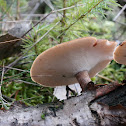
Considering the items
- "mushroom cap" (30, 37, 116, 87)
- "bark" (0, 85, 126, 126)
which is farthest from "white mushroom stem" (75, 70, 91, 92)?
"bark" (0, 85, 126, 126)

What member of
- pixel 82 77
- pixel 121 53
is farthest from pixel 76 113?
pixel 121 53

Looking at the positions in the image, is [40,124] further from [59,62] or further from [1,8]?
[1,8]

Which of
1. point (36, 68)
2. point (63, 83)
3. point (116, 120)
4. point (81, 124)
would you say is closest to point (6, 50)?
point (36, 68)

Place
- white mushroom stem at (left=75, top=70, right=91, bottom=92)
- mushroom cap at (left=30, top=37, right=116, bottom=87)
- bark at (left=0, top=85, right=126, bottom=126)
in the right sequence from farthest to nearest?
white mushroom stem at (left=75, top=70, right=91, bottom=92) < mushroom cap at (left=30, top=37, right=116, bottom=87) < bark at (left=0, top=85, right=126, bottom=126)

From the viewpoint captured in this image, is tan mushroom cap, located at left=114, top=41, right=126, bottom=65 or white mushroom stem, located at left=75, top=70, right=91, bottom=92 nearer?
tan mushroom cap, located at left=114, top=41, right=126, bottom=65

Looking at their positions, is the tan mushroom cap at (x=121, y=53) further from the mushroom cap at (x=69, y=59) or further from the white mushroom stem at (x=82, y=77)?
the white mushroom stem at (x=82, y=77)

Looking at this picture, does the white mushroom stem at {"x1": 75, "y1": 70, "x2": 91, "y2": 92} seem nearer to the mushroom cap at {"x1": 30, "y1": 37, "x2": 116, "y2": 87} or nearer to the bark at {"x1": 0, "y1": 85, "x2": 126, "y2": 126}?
the mushroom cap at {"x1": 30, "y1": 37, "x2": 116, "y2": 87}
